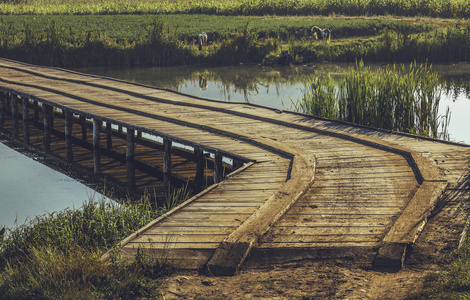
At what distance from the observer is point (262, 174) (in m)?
7.61

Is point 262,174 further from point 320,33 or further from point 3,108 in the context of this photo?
point 320,33

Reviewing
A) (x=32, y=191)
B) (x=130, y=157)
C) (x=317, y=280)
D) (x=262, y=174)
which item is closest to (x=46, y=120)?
(x=130, y=157)

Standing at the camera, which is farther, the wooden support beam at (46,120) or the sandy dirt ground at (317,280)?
the wooden support beam at (46,120)

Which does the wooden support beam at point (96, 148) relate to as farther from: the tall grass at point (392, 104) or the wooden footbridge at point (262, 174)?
the tall grass at point (392, 104)

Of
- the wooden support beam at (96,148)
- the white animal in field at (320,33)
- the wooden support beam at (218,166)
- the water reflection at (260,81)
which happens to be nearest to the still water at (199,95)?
the water reflection at (260,81)

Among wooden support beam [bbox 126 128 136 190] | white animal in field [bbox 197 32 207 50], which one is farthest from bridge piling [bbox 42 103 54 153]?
white animal in field [bbox 197 32 207 50]

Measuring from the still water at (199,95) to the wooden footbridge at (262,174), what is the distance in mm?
1129

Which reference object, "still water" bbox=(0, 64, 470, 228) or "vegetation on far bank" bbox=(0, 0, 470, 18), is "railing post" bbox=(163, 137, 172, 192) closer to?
"still water" bbox=(0, 64, 470, 228)

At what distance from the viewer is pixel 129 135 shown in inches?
464

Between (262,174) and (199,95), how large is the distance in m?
10.9

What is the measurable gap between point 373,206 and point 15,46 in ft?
69.4

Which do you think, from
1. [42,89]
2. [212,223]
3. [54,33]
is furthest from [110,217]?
[54,33]

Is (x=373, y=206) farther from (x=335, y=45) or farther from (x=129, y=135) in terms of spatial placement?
(x=335, y=45)

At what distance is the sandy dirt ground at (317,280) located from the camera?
4.61 m
